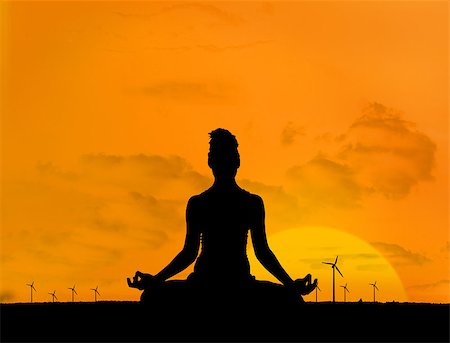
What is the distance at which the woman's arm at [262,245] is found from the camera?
90.8 ft

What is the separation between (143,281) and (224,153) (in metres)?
3.76

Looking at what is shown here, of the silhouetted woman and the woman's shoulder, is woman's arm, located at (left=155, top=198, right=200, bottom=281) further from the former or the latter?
the woman's shoulder

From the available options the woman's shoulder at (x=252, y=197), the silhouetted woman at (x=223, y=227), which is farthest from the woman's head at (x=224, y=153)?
the woman's shoulder at (x=252, y=197)

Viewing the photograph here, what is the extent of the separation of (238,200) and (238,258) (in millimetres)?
1437

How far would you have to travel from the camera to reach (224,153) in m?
27.8

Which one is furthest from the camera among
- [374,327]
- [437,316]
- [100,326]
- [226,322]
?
[437,316]

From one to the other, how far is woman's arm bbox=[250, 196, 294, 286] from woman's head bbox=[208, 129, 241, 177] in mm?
1036

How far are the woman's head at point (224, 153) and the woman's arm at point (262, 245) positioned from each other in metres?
1.04

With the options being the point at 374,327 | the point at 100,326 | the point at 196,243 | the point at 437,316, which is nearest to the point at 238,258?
the point at 196,243

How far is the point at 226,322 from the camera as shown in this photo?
26062 mm

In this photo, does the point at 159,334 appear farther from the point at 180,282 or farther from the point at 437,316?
the point at 437,316

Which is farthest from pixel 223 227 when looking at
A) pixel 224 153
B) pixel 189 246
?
pixel 224 153

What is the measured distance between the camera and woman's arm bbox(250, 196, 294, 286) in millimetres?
27688

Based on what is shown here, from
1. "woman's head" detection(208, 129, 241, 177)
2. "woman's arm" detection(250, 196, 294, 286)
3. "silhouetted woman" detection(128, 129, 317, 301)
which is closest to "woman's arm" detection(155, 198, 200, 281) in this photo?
"silhouetted woman" detection(128, 129, 317, 301)
